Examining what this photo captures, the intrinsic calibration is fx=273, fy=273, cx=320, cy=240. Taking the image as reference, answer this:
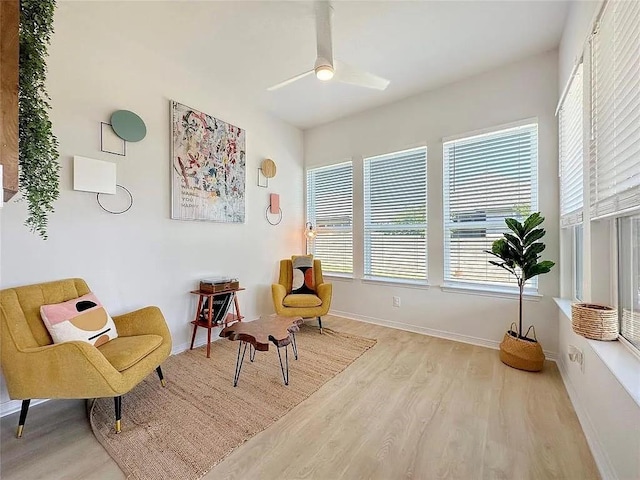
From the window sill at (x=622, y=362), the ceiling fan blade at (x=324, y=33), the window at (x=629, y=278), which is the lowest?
the window sill at (x=622, y=362)

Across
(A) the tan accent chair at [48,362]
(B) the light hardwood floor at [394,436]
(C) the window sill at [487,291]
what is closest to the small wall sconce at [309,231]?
(C) the window sill at [487,291]

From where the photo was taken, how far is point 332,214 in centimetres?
429

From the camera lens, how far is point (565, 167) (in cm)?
238

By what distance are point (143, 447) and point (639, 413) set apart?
7.60 feet

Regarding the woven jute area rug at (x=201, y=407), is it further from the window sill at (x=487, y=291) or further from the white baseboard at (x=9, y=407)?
the window sill at (x=487, y=291)

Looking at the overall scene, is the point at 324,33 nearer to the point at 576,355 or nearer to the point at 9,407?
the point at 576,355

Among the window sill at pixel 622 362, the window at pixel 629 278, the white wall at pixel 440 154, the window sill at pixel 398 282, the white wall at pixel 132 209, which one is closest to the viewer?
the window sill at pixel 622 362

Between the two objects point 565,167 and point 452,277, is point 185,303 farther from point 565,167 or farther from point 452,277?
point 565,167

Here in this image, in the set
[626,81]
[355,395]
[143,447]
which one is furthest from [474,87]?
[143,447]

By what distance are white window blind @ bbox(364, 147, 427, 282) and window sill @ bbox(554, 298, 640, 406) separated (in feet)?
6.44

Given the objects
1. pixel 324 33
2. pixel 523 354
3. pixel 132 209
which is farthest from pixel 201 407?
pixel 324 33

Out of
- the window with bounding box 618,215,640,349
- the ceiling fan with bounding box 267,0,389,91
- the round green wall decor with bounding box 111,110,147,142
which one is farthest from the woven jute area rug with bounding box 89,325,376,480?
the ceiling fan with bounding box 267,0,389,91

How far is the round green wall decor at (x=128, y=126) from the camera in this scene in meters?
2.41

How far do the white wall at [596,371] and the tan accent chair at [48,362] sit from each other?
2507 millimetres
